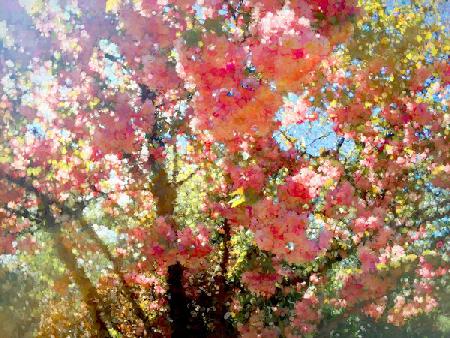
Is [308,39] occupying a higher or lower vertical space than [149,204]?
lower

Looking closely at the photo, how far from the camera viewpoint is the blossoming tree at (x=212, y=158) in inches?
277

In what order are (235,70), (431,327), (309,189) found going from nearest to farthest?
(235,70) → (309,189) → (431,327)

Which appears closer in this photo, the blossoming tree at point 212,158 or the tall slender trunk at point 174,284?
the blossoming tree at point 212,158

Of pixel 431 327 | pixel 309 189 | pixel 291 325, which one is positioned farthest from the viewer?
pixel 431 327

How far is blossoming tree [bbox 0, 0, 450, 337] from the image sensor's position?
702 centimetres

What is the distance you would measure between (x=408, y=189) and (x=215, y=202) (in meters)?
4.20

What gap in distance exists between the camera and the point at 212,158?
10.3 metres

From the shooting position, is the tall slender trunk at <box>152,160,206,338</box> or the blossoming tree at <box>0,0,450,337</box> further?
the tall slender trunk at <box>152,160,206,338</box>

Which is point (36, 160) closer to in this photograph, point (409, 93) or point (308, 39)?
point (308, 39)

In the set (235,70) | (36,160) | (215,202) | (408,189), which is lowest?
(235,70)

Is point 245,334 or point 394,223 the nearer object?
point 394,223

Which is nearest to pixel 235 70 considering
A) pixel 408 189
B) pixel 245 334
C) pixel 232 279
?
pixel 408 189

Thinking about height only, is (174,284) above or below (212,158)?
below

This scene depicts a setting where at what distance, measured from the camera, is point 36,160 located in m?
9.56
